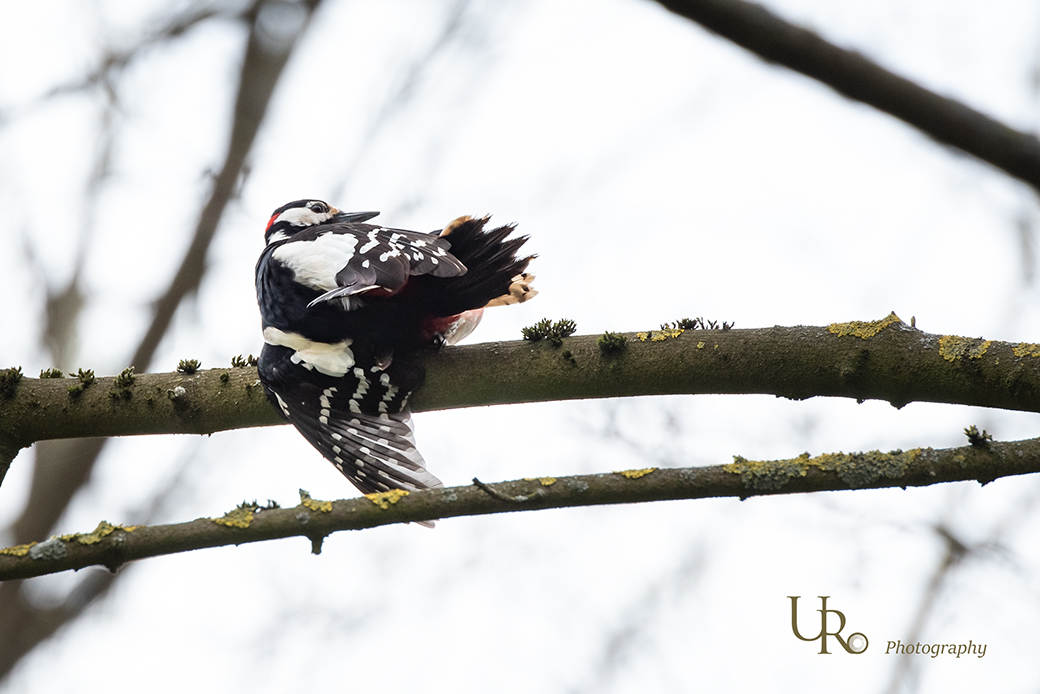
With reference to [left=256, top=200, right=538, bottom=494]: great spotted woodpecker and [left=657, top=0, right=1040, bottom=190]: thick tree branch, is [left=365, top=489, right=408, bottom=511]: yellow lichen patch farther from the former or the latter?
[left=657, top=0, right=1040, bottom=190]: thick tree branch

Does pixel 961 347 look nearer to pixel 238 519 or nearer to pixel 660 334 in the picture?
pixel 660 334

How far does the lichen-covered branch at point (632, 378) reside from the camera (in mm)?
2137

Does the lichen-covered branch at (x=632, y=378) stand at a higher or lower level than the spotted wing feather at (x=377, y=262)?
lower

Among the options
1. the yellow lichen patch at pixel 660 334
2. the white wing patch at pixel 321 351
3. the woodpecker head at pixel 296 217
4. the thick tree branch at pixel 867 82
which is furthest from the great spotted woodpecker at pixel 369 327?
the thick tree branch at pixel 867 82

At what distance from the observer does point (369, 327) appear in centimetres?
284

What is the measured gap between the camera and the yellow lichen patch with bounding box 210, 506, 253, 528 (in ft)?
5.94

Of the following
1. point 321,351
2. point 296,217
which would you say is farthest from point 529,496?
point 296,217

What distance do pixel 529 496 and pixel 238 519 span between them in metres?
0.61

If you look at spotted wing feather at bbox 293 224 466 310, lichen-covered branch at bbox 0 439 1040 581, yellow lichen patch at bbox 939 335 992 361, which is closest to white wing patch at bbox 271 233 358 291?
spotted wing feather at bbox 293 224 466 310

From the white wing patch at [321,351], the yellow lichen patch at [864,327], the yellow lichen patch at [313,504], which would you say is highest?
the white wing patch at [321,351]

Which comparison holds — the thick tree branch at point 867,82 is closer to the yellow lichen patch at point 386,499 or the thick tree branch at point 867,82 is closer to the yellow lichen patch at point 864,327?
the yellow lichen patch at point 386,499

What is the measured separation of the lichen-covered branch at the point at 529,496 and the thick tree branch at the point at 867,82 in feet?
3.15

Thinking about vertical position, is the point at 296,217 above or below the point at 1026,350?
above

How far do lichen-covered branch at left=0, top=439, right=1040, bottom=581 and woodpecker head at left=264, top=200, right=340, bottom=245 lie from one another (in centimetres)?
221
